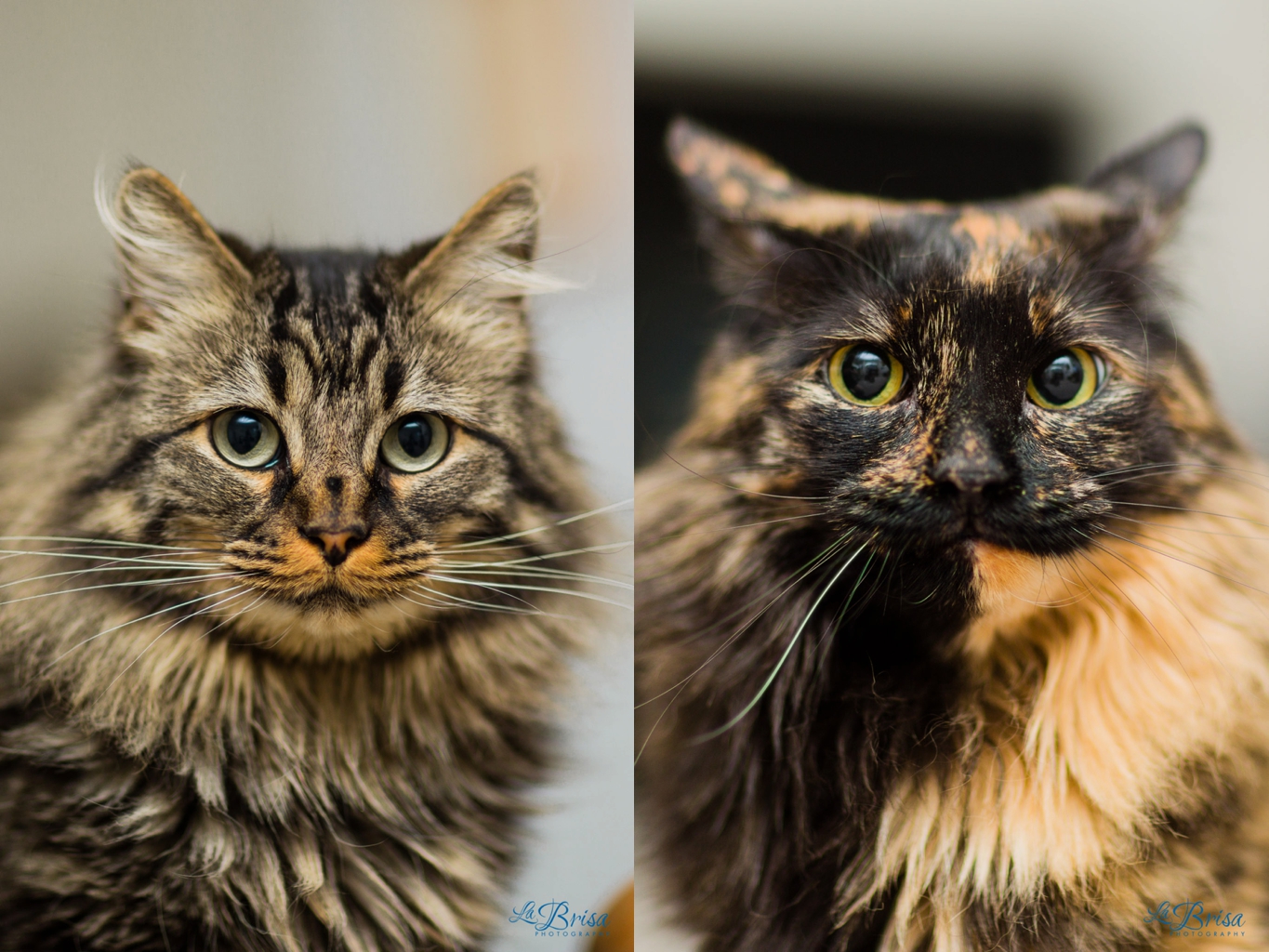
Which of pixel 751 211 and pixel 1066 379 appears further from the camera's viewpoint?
pixel 751 211

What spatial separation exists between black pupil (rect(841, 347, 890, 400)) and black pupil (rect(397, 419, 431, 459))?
569 millimetres

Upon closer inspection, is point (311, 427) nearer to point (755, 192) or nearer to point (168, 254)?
point (168, 254)

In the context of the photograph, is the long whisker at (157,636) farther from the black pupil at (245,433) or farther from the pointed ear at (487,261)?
the pointed ear at (487,261)

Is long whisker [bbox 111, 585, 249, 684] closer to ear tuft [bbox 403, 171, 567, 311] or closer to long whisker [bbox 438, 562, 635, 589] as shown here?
long whisker [bbox 438, 562, 635, 589]

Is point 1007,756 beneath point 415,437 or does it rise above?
beneath

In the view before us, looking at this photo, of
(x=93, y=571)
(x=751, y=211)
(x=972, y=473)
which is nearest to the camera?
(x=972, y=473)

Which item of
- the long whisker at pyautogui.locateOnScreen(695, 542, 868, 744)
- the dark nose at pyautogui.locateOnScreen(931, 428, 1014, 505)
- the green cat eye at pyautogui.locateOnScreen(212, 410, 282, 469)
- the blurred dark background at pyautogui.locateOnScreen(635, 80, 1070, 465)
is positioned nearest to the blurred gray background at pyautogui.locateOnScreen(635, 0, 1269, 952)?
the blurred dark background at pyautogui.locateOnScreen(635, 80, 1070, 465)

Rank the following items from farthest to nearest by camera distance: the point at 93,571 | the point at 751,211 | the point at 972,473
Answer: the point at 751,211 < the point at 93,571 < the point at 972,473

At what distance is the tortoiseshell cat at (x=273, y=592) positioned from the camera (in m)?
1.20

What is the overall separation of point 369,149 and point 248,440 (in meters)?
0.48

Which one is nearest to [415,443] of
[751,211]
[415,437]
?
[415,437]

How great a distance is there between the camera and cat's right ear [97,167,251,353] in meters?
1.24

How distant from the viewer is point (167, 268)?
1251 millimetres

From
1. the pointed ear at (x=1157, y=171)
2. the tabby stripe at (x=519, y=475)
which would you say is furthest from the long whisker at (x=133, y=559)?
the pointed ear at (x=1157, y=171)
